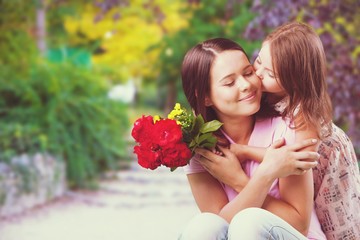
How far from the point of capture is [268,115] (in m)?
2.47

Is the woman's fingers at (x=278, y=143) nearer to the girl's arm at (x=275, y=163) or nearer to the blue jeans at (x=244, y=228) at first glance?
the girl's arm at (x=275, y=163)

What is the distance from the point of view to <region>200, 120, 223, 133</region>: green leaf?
233cm

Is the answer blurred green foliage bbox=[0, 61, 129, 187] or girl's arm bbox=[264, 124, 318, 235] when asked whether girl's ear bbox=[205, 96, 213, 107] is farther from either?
blurred green foliage bbox=[0, 61, 129, 187]

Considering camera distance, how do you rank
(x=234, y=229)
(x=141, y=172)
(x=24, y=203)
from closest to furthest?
(x=234, y=229), (x=24, y=203), (x=141, y=172)

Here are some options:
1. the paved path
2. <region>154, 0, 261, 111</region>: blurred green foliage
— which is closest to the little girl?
the paved path

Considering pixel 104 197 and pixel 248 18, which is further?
pixel 248 18

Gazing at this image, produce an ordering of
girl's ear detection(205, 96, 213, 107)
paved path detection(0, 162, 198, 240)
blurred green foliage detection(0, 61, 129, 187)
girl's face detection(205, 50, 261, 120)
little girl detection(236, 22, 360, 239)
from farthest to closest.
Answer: blurred green foliage detection(0, 61, 129, 187), paved path detection(0, 162, 198, 240), girl's ear detection(205, 96, 213, 107), girl's face detection(205, 50, 261, 120), little girl detection(236, 22, 360, 239)

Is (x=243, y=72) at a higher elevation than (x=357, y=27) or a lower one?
lower

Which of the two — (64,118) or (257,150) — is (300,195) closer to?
(257,150)

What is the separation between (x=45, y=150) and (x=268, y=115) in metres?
5.47

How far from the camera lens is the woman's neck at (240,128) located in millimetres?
2473

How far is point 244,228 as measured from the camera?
85.0 inches

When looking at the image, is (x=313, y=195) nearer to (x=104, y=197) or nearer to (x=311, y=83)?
(x=311, y=83)

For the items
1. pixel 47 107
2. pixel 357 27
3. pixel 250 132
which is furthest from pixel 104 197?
pixel 250 132
